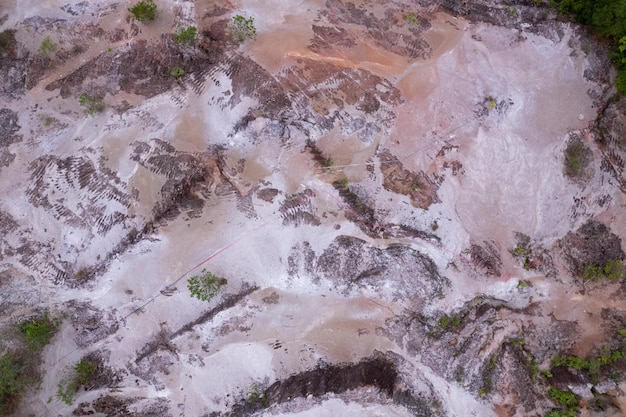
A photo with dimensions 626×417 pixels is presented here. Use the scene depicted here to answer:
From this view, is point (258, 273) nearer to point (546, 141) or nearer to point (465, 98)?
point (465, 98)

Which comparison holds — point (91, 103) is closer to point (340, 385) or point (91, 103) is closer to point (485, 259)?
point (340, 385)

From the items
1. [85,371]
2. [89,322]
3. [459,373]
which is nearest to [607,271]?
[459,373]

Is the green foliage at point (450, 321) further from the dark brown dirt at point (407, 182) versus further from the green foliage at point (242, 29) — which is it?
the green foliage at point (242, 29)

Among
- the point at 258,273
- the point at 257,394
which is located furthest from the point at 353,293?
the point at 257,394

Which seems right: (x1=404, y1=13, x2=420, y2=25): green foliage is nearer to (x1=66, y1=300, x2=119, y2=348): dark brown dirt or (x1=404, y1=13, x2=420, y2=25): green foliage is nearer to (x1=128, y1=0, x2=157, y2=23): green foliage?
(x1=128, y1=0, x2=157, y2=23): green foliage

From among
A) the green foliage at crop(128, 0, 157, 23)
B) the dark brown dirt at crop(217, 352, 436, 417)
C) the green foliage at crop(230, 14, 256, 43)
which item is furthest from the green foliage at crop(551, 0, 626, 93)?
the green foliage at crop(128, 0, 157, 23)

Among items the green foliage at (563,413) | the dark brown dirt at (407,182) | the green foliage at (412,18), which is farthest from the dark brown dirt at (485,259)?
the green foliage at (412,18)
